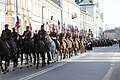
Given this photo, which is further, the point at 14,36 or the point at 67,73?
the point at 14,36

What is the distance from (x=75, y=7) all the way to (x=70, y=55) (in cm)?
8975

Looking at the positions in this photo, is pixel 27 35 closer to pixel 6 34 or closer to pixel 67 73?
pixel 6 34

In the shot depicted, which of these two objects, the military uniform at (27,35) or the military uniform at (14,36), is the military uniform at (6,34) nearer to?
the military uniform at (14,36)

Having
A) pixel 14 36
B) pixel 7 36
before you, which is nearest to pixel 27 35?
pixel 14 36

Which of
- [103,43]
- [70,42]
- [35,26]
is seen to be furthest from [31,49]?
[103,43]

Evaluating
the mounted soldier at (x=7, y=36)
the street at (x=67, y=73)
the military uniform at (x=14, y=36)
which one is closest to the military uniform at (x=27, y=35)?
the military uniform at (x=14, y=36)

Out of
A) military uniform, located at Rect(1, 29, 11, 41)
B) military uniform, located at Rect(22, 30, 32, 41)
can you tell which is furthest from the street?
military uniform, located at Rect(1, 29, 11, 41)

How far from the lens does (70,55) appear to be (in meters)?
35.0

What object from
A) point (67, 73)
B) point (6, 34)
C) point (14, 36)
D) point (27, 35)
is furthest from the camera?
point (27, 35)

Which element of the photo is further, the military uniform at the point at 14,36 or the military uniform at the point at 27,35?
the military uniform at the point at 27,35

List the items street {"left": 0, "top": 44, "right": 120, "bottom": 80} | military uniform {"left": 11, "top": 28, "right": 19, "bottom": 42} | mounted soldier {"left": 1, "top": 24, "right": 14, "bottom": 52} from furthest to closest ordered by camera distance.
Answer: military uniform {"left": 11, "top": 28, "right": 19, "bottom": 42} → mounted soldier {"left": 1, "top": 24, "right": 14, "bottom": 52} → street {"left": 0, "top": 44, "right": 120, "bottom": 80}

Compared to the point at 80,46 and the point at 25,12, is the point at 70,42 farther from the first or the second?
the point at 25,12

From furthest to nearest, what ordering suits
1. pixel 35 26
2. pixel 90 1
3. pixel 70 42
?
1. pixel 90 1
2. pixel 35 26
3. pixel 70 42

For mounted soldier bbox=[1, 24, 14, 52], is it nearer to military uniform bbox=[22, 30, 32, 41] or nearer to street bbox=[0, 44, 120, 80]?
street bbox=[0, 44, 120, 80]
